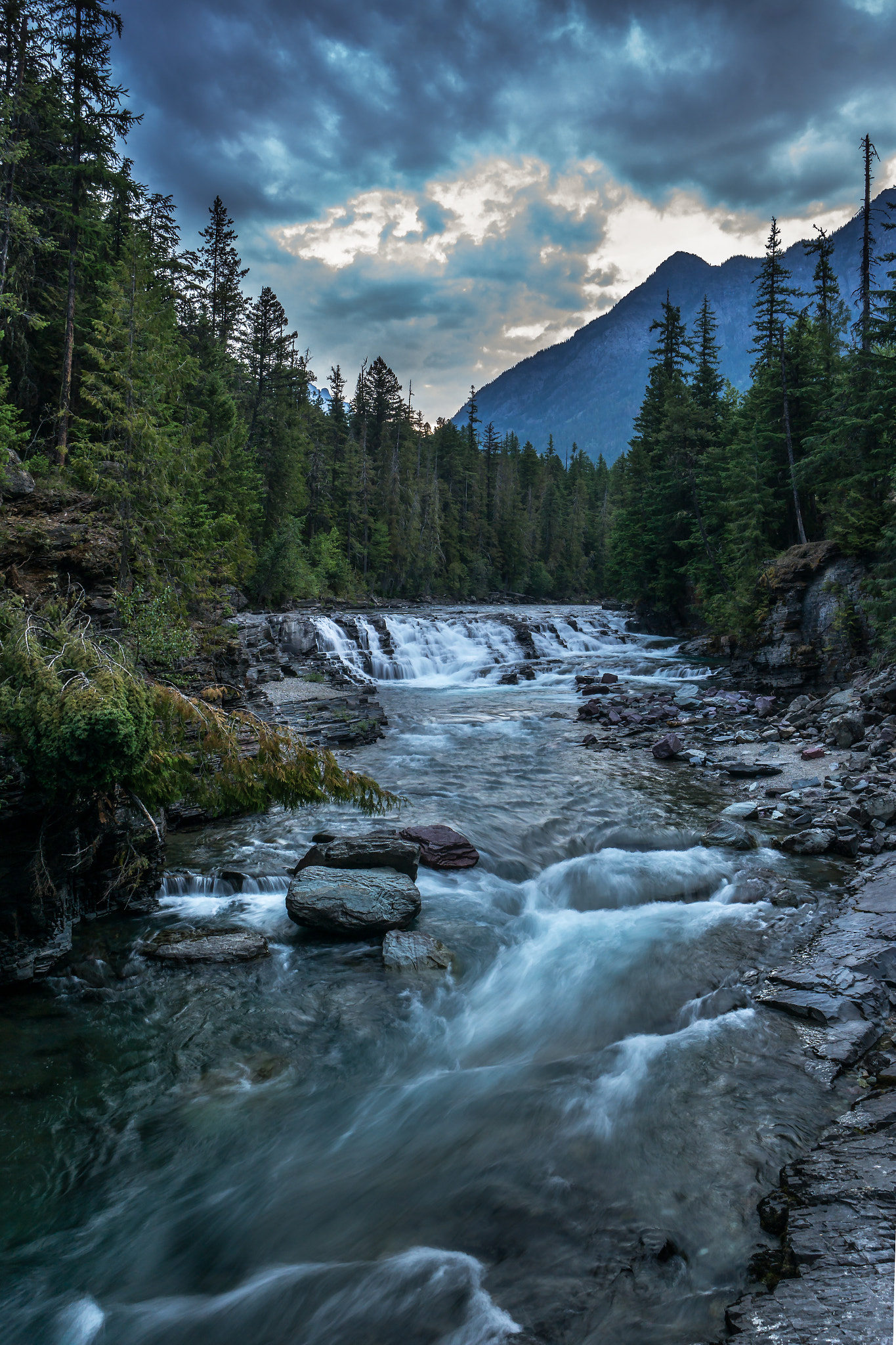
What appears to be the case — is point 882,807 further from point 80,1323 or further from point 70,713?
point 70,713

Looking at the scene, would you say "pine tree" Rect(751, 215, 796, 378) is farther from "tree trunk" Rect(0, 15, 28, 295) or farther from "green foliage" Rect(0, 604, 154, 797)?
"green foliage" Rect(0, 604, 154, 797)

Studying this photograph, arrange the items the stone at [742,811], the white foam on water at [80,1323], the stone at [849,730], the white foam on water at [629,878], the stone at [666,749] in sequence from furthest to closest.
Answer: the stone at [666,749] → the stone at [849,730] → the stone at [742,811] → the white foam on water at [629,878] → the white foam on water at [80,1323]

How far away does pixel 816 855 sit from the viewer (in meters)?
8.50

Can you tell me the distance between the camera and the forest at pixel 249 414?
13.5m

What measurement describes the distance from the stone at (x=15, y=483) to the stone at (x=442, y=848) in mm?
9409

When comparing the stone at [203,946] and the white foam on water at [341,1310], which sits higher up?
the stone at [203,946]

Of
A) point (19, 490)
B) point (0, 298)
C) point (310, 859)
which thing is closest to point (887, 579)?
point (310, 859)

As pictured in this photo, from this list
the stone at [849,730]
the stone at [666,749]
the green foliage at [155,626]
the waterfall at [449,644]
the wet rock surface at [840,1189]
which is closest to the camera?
the wet rock surface at [840,1189]

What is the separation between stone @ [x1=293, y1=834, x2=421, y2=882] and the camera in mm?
7906

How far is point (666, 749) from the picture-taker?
47.9 feet

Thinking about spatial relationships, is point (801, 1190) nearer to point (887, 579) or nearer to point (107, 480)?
point (107, 480)

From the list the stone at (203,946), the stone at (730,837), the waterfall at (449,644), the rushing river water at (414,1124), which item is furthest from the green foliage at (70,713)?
the waterfall at (449,644)

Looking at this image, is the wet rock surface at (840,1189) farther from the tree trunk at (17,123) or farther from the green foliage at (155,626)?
the tree trunk at (17,123)

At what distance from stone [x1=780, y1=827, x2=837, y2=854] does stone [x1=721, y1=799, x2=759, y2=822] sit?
3.74 ft
